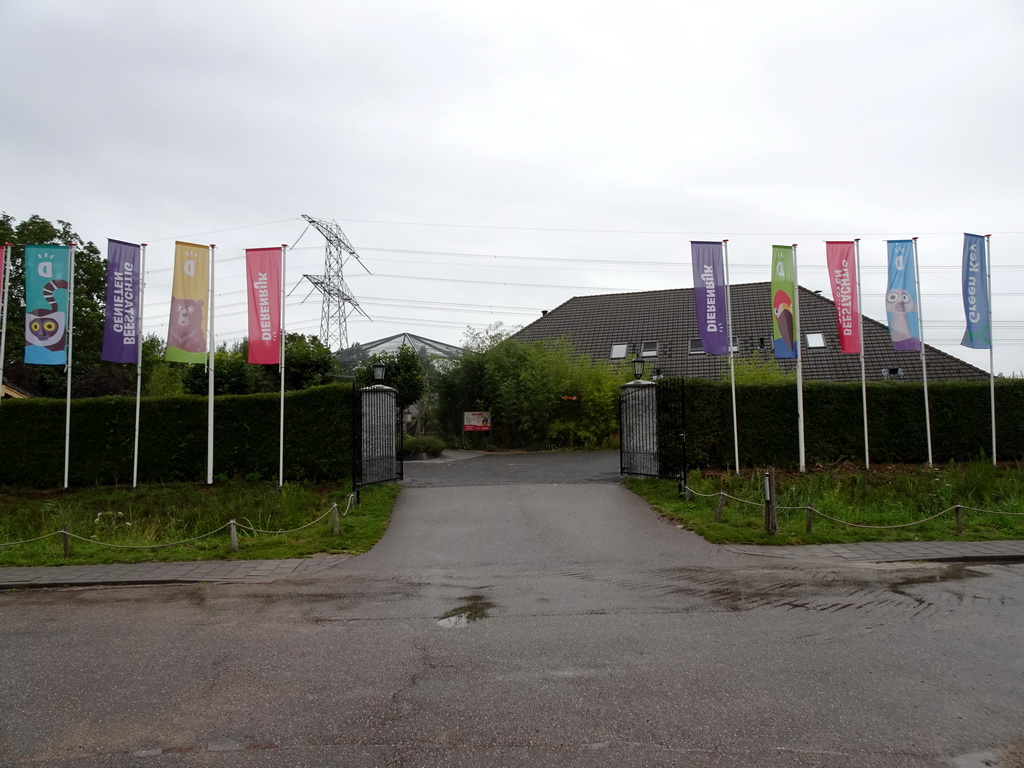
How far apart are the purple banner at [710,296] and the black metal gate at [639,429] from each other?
172cm

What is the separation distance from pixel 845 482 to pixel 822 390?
317cm

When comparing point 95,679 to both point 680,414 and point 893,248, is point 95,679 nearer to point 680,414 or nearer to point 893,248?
point 680,414

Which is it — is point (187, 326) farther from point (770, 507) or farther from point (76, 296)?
point (76, 296)

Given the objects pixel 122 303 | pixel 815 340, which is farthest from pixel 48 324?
pixel 815 340

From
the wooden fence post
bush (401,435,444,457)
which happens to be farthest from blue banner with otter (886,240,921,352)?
bush (401,435,444,457)

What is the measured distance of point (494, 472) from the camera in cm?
1944

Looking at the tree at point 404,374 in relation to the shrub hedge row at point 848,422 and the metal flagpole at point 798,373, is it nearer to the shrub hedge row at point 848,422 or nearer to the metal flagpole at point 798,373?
the shrub hedge row at point 848,422

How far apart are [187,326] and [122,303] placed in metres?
1.50

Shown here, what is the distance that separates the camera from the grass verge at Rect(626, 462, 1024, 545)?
10.8 m

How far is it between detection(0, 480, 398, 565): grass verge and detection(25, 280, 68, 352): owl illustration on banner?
3438 mm

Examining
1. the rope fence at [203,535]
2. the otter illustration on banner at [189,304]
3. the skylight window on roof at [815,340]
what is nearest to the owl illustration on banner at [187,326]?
the otter illustration on banner at [189,304]

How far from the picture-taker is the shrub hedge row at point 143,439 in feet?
54.1

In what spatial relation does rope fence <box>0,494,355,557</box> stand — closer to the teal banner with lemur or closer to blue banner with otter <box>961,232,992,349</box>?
the teal banner with lemur

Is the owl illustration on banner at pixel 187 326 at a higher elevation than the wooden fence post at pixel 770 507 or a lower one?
higher
